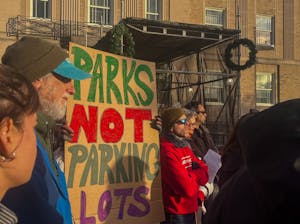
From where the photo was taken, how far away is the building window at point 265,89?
2273 centimetres

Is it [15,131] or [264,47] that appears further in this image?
[264,47]

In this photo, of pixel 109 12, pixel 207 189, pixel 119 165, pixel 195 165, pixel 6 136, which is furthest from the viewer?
pixel 109 12

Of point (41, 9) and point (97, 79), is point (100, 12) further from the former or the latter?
point (97, 79)

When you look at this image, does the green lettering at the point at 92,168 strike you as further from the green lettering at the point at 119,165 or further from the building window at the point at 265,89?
the building window at the point at 265,89

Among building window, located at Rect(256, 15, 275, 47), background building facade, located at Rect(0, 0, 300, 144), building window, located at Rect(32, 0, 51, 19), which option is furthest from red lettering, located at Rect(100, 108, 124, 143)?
building window, located at Rect(256, 15, 275, 47)

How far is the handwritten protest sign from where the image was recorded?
307 cm

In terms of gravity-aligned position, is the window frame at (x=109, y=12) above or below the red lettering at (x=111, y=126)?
above

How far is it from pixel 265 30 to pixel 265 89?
8.68 ft

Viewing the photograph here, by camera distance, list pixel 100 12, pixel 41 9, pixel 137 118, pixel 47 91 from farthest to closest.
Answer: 1. pixel 100 12
2. pixel 41 9
3. pixel 137 118
4. pixel 47 91

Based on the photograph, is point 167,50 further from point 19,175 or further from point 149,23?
point 19,175

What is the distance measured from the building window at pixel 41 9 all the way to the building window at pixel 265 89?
9.59 m

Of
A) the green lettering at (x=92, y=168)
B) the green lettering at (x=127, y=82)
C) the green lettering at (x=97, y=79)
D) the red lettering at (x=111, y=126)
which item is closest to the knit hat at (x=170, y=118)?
the green lettering at (x=127, y=82)

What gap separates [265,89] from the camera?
2298 centimetres

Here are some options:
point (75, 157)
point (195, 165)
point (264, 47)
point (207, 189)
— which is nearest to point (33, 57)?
point (75, 157)
